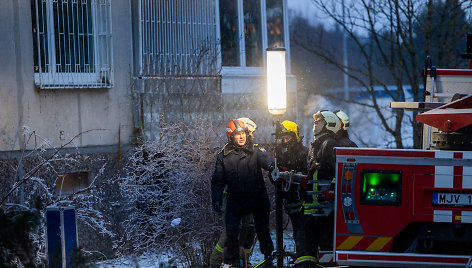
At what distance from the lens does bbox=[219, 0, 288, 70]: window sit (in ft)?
40.7

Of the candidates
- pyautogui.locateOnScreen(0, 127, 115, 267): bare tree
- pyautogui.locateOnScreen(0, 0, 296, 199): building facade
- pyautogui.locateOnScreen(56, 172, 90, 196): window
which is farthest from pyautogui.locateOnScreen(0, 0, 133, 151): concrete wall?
pyautogui.locateOnScreen(56, 172, 90, 196): window

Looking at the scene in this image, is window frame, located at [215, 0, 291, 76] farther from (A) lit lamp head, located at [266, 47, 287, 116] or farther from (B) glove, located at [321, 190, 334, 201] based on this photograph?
(B) glove, located at [321, 190, 334, 201]

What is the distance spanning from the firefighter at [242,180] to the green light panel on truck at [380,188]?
174 cm

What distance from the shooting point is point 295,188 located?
26.6ft

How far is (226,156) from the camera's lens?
27.0 ft

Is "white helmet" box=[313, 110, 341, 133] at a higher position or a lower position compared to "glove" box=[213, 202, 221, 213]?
higher

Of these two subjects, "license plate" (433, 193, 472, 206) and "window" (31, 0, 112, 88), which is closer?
"license plate" (433, 193, 472, 206)

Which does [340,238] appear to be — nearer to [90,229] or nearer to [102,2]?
[90,229]

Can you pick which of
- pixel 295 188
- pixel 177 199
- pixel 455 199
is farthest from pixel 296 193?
pixel 455 199

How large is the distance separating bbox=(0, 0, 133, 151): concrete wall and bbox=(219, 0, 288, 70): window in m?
2.03

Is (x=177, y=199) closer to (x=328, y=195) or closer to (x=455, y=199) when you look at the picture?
(x=328, y=195)

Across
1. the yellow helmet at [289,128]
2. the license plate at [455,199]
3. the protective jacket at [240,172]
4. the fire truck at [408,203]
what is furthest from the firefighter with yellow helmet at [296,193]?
the license plate at [455,199]

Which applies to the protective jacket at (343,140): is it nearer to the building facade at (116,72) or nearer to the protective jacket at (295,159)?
the protective jacket at (295,159)

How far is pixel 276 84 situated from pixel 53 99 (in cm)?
354
